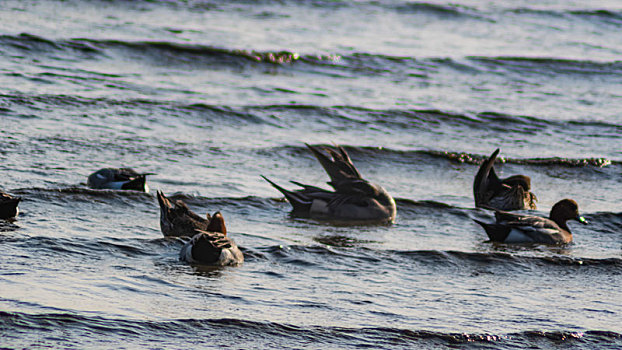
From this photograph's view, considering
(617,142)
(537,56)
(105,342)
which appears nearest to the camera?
(105,342)

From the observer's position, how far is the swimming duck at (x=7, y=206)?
7914 mm

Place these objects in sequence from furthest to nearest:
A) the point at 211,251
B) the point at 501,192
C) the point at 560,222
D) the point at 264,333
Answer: the point at 501,192, the point at 560,222, the point at 211,251, the point at 264,333

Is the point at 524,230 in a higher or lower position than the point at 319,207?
higher

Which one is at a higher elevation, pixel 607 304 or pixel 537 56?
pixel 537 56

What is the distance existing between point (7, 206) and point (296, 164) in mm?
5024

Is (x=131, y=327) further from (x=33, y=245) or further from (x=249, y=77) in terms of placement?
(x=249, y=77)

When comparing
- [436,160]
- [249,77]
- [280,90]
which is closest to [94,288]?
[436,160]

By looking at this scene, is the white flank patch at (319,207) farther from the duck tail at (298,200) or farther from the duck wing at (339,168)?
the duck wing at (339,168)

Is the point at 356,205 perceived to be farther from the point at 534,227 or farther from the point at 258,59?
A: the point at 258,59

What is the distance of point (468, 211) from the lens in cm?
1050

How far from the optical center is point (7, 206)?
313 inches

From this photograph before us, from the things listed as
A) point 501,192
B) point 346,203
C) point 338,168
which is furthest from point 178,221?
point 501,192

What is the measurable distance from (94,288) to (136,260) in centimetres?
91

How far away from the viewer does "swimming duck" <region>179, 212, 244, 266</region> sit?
7270 millimetres
